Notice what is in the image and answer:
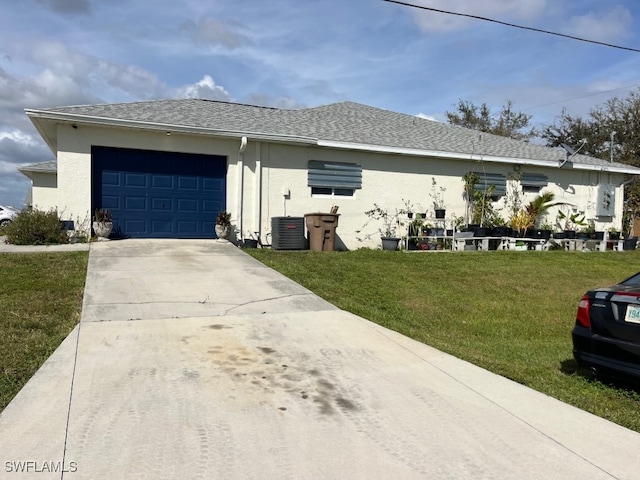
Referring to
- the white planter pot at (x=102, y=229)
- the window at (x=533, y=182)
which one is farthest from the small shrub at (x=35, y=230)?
the window at (x=533, y=182)

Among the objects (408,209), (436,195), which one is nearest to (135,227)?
(408,209)

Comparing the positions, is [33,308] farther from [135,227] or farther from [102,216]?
[135,227]

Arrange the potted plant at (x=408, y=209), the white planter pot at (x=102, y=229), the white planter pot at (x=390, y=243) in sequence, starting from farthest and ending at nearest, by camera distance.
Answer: the potted plant at (x=408, y=209)
the white planter pot at (x=390, y=243)
the white planter pot at (x=102, y=229)

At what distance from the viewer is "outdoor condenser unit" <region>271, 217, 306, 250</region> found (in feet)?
42.9

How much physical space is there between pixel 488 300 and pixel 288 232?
5672 millimetres

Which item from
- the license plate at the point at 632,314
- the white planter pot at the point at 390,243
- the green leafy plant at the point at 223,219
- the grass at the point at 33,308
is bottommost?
A: the grass at the point at 33,308

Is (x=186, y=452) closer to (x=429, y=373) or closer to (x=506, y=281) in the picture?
(x=429, y=373)

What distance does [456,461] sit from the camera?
10.4ft

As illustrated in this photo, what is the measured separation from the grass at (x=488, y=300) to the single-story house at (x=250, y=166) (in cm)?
227

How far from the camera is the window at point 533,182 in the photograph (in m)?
18.1

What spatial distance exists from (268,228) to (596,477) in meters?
11.6

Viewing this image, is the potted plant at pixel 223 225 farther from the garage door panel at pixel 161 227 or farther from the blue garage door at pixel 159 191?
the garage door panel at pixel 161 227

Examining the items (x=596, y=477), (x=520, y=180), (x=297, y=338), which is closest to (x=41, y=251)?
(x=297, y=338)

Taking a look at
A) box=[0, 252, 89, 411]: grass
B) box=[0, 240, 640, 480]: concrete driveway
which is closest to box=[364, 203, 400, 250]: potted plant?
box=[0, 252, 89, 411]: grass
